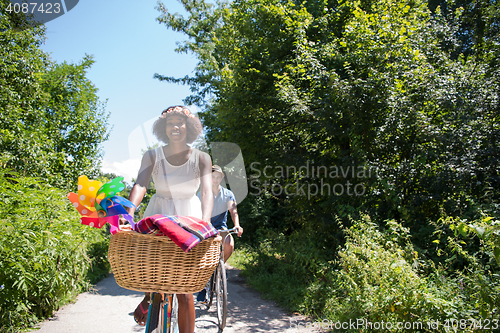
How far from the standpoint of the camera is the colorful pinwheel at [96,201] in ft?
6.08

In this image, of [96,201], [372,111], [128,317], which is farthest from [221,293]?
[372,111]

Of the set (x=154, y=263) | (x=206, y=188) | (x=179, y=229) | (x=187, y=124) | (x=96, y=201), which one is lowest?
(x=154, y=263)

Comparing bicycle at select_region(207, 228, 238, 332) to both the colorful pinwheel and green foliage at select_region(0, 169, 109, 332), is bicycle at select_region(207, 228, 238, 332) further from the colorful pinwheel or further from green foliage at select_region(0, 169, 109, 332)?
the colorful pinwheel

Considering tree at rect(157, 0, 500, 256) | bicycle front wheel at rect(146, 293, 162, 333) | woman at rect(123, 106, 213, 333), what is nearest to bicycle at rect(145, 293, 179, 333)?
bicycle front wheel at rect(146, 293, 162, 333)

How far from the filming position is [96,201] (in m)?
1.86

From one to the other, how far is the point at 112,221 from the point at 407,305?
10.3ft

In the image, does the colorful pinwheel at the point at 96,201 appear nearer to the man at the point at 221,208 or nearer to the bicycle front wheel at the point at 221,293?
the bicycle front wheel at the point at 221,293

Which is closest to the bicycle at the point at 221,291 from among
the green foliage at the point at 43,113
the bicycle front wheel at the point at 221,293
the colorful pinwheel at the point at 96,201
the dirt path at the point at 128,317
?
the bicycle front wheel at the point at 221,293

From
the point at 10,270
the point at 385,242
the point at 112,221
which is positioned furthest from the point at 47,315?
the point at 385,242

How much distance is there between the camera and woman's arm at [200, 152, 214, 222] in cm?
255

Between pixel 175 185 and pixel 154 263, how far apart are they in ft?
2.75

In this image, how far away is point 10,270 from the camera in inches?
131

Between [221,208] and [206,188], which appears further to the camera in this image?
[221,208]

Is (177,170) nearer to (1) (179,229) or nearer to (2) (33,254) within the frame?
(1) (179,229)
